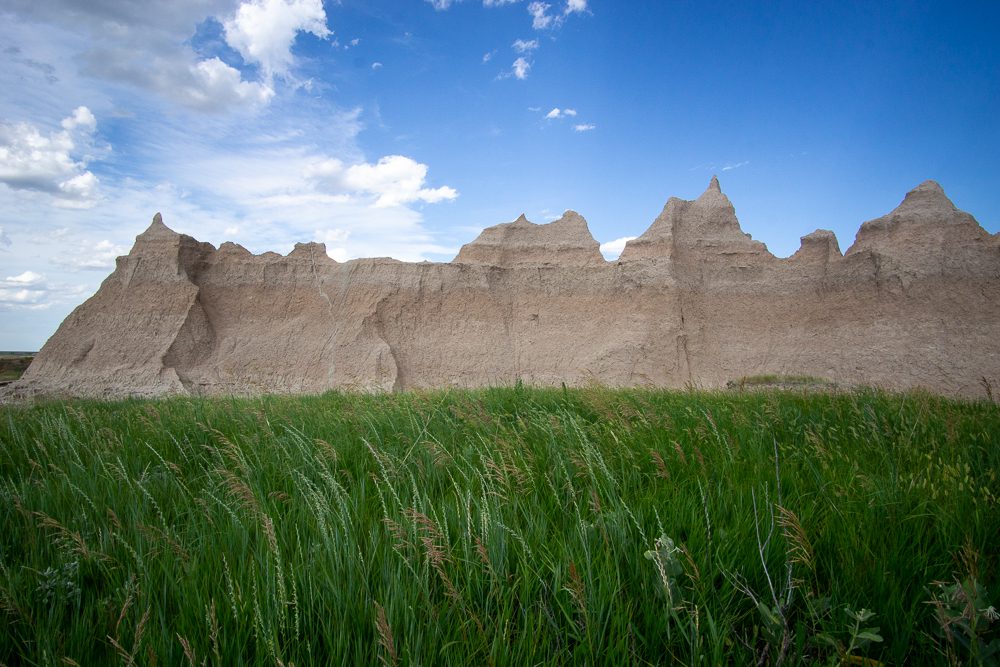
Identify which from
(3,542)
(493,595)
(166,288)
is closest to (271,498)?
(3,542)

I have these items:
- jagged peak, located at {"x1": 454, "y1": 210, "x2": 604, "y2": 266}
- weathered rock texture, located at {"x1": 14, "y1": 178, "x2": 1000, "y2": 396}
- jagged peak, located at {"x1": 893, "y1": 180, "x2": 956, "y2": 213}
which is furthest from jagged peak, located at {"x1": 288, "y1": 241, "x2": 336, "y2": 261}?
jagged peak, located at {"x1": 893, "y1": 180, "x2": 956, "y2": 213}

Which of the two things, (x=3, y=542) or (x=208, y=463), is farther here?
(x=208, y=463)

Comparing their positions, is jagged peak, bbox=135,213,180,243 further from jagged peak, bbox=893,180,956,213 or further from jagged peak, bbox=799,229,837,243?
jagged peak, bbox=893,180,956,213

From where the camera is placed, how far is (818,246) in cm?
2798

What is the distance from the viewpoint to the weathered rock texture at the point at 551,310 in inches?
974

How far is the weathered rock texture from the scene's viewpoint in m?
24.7

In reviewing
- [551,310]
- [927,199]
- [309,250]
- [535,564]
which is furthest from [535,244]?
[535,564]

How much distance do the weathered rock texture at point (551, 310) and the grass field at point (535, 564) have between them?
22375 millimetres

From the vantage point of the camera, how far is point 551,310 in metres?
29.5

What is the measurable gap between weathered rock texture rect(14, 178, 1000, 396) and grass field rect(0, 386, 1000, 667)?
22.4 m

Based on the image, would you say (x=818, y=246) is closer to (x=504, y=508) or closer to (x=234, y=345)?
(x=504, y=508)

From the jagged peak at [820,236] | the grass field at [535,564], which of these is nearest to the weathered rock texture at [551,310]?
the jagged peak at [820,236]

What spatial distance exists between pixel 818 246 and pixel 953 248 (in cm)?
582

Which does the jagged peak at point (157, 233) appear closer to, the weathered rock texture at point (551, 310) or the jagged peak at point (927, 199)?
the weathered rock texture at point (551, 310)
